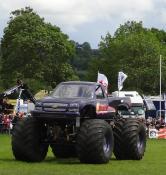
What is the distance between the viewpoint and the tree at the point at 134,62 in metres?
87.3

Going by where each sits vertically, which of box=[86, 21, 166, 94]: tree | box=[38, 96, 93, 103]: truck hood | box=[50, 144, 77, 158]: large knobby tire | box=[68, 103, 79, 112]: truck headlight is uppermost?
box=[86, 21, 166, 94]: tree

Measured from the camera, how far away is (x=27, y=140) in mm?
19000

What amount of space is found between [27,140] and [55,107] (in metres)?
1.21

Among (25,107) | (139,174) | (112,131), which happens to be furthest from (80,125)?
(25,107)

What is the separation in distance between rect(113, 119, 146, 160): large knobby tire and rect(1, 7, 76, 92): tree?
55.9 meters

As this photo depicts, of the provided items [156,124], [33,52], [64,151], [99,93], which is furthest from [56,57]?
[99,93]

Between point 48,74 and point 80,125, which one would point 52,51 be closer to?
point 48,74

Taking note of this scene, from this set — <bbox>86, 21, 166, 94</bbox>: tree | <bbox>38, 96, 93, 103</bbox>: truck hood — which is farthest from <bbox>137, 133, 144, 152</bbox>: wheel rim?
<bbox>86, 21, 166, 94</bbox>: tree

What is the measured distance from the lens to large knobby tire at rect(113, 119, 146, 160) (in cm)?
→ 2048

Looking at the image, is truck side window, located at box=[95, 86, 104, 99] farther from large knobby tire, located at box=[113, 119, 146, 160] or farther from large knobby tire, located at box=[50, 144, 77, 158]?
large knobby tire, located at box=[50, 144, 77, 158]

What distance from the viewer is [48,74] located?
265ft

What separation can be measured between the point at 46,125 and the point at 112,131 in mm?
1830

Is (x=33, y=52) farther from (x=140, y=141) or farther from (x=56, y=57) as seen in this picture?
(x=140, y=141)

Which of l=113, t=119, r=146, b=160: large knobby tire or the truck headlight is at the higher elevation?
the truck headlight
